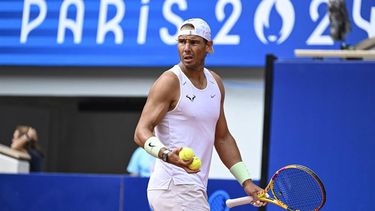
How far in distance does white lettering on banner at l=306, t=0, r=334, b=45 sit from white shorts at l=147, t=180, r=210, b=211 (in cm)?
613

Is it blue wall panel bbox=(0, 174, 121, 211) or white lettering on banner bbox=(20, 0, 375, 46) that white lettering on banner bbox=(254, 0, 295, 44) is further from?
blue wall panel bbox=(0, 174, 121, 211)

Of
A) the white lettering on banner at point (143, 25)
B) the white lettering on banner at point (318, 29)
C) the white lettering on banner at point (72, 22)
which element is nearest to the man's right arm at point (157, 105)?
the white lettering on banner at point (318, 29)

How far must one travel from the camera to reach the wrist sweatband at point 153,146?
526 cm

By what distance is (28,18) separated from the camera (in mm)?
12844

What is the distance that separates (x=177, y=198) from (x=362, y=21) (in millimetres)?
6409

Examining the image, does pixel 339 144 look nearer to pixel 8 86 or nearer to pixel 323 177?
pixel 323 177

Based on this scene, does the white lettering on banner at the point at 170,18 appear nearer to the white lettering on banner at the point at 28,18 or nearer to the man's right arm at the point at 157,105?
the white lettering on banner at the point at 28,18

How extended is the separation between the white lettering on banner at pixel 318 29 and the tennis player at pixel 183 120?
19.0ft

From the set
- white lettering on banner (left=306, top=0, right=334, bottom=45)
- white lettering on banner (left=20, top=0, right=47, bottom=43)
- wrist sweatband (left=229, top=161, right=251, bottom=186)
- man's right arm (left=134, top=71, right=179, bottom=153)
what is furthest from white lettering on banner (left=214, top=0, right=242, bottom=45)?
man's right arm (left=134, top=71, right=179, bottom=153)

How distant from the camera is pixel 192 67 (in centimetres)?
571

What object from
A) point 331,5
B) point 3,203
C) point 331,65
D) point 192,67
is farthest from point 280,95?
point 3,203

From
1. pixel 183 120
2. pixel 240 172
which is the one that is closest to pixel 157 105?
pixel 183 120

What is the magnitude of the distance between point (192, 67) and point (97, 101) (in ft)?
39.7

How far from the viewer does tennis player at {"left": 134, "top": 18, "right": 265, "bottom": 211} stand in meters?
5.54
